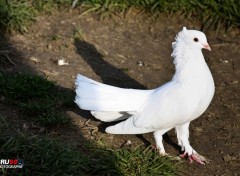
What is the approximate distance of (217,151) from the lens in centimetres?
477

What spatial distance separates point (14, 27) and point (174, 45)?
9.47 feet

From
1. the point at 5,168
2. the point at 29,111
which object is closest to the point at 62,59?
the point at 29,111

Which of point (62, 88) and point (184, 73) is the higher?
point (184, 73)

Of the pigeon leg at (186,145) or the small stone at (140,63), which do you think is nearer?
the pigeon leg at (186,145)

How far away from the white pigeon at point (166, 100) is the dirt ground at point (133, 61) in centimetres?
32

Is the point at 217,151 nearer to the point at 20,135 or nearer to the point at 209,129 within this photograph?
the point at 209,129

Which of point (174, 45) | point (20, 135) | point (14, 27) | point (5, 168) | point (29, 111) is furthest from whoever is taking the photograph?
point (14, 27)

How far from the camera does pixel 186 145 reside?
15.2ft

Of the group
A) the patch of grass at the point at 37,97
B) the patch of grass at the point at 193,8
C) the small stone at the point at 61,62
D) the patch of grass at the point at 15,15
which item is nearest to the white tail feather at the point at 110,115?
the patch of grass at the point at 37,97

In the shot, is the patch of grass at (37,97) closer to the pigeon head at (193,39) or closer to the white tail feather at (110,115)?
the white tail feather at (110,115)

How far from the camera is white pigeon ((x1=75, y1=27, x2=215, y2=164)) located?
4.35m
